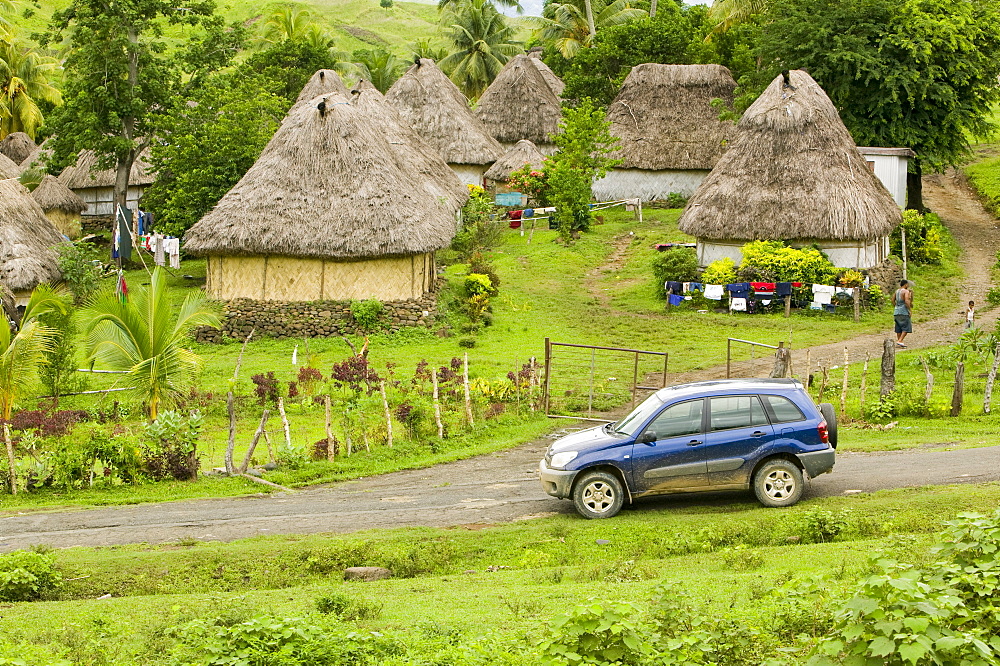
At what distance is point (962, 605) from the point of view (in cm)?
680

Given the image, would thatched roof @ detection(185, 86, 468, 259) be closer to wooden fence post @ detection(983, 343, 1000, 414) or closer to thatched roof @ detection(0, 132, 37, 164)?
wooden fence post @ detection(983, 343, 1000, 414)

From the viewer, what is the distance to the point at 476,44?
6316cm

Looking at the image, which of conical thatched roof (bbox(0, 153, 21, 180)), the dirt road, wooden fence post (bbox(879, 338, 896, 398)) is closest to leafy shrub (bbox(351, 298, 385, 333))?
the dirt road

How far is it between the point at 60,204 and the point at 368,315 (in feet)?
75.3

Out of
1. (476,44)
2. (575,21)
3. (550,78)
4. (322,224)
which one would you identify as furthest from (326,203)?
(476,44)

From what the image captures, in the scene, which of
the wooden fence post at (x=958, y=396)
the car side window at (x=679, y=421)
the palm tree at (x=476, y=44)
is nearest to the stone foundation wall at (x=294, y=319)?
the wooden fence post at (x=958, y=396)

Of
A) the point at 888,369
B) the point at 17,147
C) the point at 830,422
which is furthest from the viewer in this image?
the point at 17,147

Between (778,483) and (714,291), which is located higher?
(714,291)

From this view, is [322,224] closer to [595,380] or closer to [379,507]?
[595,380]

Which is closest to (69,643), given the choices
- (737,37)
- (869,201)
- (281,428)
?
(281,428)

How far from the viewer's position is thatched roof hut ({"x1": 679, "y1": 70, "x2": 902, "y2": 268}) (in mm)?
30438

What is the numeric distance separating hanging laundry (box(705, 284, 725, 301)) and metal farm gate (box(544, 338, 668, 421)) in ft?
17.7

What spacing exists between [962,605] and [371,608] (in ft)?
17.3

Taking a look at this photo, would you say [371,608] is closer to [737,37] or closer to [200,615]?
[200,615]
